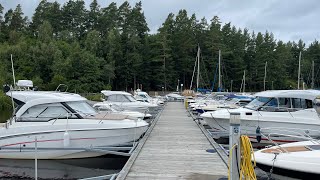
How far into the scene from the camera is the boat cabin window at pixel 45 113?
1280cm

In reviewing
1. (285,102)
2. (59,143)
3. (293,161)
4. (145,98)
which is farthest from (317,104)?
(145,98)

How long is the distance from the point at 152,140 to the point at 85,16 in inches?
3189

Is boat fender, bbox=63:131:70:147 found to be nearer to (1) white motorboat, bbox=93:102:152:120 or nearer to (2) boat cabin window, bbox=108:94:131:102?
(1) white motorboat, bbox=93:102:152:120

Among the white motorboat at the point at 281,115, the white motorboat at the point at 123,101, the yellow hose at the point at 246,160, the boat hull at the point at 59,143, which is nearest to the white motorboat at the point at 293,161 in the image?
the yellow hose at the point at 246,160

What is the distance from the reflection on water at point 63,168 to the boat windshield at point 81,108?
1.71 metres

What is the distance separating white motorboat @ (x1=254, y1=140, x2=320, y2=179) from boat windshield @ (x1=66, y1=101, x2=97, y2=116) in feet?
22.3

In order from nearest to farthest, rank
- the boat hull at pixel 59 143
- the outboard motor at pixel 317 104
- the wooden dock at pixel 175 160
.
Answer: the wooden dock at pixel 175 160 → the boat hull at pixel 59 143 → the outboard motor at pixel 317 104

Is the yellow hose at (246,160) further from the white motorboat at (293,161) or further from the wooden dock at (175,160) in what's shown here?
the white motorboat at (293,161)

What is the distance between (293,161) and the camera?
8062mm

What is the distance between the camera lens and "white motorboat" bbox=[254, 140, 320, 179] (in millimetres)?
7809

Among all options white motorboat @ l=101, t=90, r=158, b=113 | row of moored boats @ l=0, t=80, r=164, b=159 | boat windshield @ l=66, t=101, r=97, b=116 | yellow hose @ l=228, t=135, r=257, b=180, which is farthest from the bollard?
white motorboat @ l=101, t=90, r=158, b=113

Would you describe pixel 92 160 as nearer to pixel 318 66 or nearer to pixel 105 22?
pixel 105 22

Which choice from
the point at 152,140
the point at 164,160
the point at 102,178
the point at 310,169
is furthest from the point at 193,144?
the point at 310,169

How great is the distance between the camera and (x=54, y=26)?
9088 centimetres
